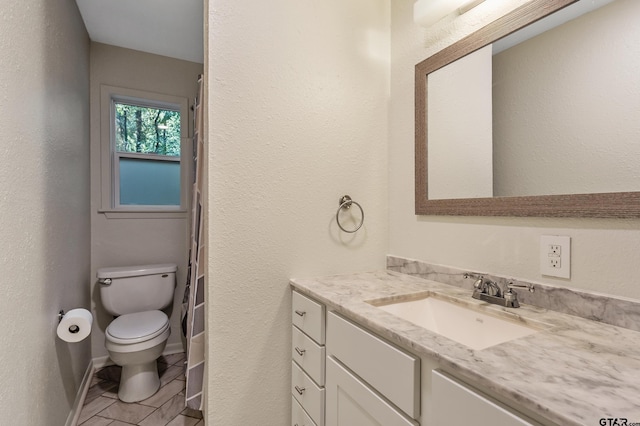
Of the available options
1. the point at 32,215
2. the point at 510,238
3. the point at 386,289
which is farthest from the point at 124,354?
the point at 510,238

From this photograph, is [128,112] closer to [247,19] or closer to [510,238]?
[247,19]

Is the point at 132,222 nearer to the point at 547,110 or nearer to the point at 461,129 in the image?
the point at 461,129

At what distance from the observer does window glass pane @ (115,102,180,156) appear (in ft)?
8.09

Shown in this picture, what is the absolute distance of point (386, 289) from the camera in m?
1.17

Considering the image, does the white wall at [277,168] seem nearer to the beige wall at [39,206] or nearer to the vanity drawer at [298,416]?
the vanity drawer at [298,416]

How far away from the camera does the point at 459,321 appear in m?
1.02

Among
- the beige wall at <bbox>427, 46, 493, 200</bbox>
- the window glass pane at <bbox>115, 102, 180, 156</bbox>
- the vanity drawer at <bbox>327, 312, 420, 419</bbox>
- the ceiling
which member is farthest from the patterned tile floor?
the ceiling

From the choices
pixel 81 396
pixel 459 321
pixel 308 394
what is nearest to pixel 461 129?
pixel 459 321

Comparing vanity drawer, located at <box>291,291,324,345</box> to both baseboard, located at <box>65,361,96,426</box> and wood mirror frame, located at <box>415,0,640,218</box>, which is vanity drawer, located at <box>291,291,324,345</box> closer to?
wood mirror frame, located at <box>415,0,640,218</box>

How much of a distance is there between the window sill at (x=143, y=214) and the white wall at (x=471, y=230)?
1.78 meters

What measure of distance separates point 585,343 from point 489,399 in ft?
1.07

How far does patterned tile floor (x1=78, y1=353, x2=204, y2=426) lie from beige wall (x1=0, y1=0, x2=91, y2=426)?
0.19 metres

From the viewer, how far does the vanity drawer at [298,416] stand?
3.85 ft

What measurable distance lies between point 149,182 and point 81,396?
60.2 inches
